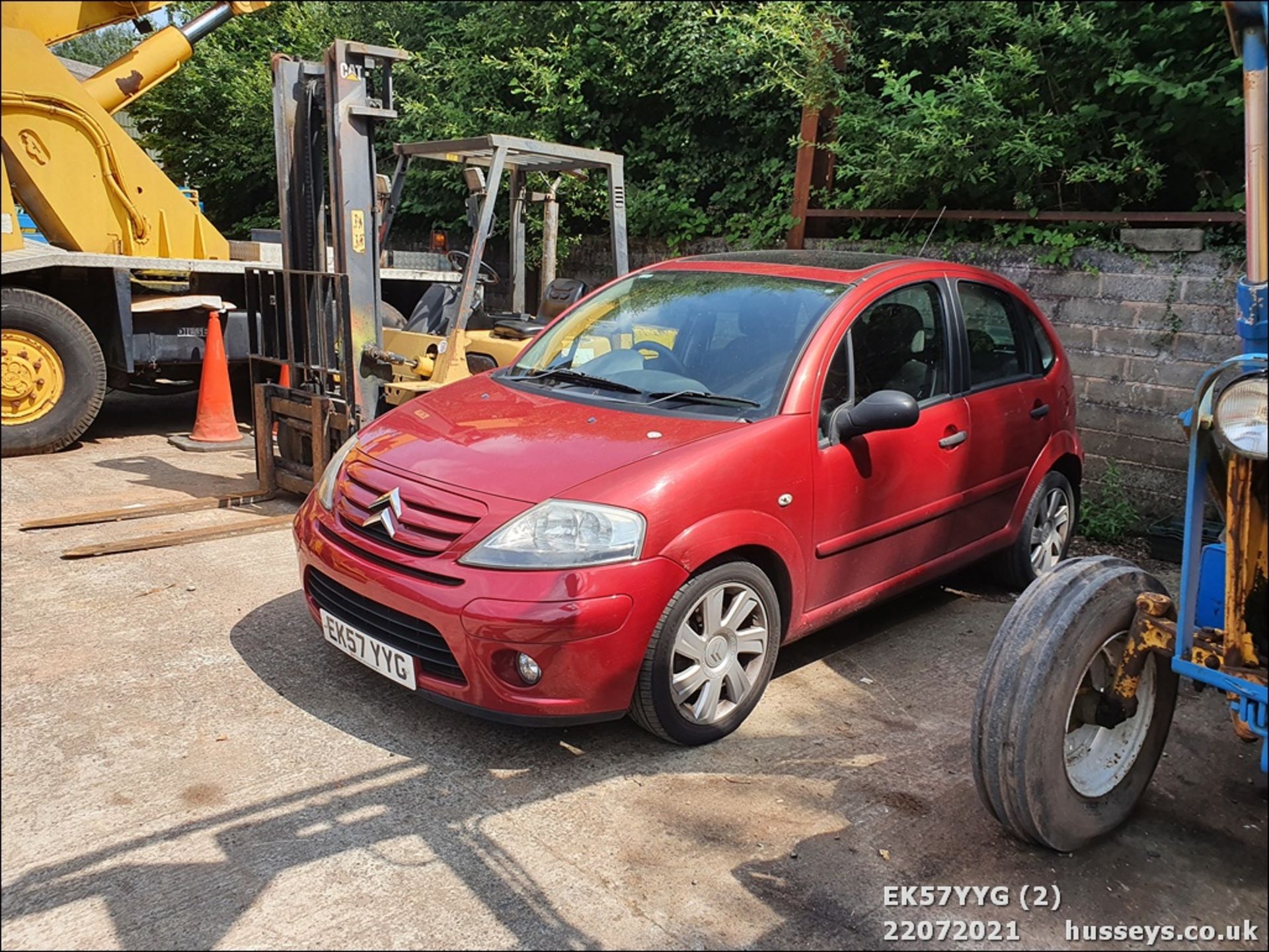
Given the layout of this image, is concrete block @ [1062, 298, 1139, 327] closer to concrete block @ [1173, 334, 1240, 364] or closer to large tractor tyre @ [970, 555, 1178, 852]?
concrete block @ [1173, 334, 1240, 364]

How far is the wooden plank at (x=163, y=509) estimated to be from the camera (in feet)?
17.4

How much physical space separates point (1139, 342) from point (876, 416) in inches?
132

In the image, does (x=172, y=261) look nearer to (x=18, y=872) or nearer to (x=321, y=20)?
(x=321, y=20)

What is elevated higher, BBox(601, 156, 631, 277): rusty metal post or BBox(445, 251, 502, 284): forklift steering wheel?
BBox(601, 156, 631, 277): rusty metal post

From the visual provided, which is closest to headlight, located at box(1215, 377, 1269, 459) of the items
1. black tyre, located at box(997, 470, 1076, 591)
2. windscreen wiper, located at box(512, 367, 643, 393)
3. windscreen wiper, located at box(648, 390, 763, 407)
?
windscreen wiper, located at box(648, 390, 763, 407)

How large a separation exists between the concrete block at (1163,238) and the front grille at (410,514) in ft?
16.1

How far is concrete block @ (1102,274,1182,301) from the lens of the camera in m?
6.23

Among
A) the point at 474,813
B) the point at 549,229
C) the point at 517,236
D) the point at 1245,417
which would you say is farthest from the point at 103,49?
the point at 1245,417

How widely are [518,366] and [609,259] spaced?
626cm

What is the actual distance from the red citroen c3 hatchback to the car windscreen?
0.01 meters

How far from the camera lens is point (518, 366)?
4738 millimetres

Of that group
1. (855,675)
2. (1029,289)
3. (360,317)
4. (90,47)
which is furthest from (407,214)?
(855,675)

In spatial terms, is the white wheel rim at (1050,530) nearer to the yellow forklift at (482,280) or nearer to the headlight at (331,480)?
the yellow forklift at (482,280)

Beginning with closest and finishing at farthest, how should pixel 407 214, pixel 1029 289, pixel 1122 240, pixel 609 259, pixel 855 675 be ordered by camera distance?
1. pixel 855 675
2. pixel 1122 240
3. pixel 1029 289
4. pixel 609 259
5. pixel 407 214
